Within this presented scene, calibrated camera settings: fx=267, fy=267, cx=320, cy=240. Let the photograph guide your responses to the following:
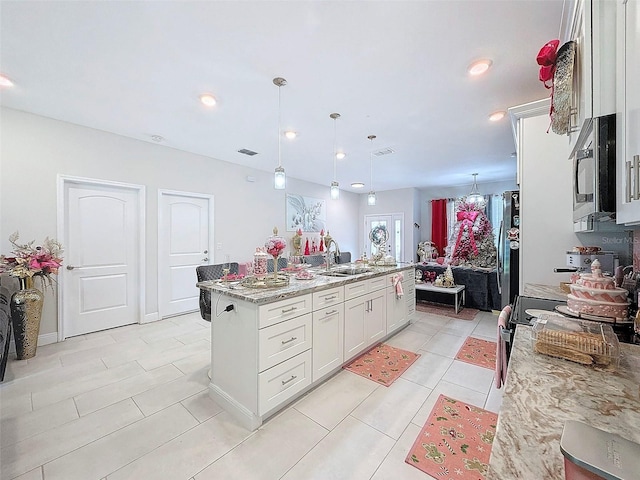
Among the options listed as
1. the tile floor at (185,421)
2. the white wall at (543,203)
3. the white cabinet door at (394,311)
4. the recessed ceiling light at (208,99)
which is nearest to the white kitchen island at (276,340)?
the tile floor at (185,421)

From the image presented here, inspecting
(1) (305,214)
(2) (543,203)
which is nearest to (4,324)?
→ (2) (543,203)

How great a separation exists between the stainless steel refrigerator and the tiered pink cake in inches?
86.4

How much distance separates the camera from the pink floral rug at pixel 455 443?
151cm

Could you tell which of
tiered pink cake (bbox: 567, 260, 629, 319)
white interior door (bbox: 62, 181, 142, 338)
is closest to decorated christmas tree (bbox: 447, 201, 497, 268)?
tiered pink cake (bbox: 567, 260, 629, 319)

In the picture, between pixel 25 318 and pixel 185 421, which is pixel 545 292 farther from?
pixel 25 318

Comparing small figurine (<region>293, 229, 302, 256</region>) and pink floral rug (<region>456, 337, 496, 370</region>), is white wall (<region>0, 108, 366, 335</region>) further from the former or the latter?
pink floral rug (<region>456, 337, 496, 370</region>)

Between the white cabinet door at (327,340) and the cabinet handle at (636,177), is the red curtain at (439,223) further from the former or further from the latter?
the cabinet handle at (636,177)

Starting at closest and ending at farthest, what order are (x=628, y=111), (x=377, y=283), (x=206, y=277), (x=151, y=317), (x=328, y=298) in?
(x=628, y=111) < (x=328, y=298) < (x=206, y=277) < (x=377, y=283) < (x=151, y=317)

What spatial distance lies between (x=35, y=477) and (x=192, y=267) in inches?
122

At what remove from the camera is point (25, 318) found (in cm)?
275

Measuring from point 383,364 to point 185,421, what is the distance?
179 centimetres

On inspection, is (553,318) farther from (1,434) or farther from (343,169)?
(343,169)

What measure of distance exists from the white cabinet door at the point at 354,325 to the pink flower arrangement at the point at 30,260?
3.14 metres

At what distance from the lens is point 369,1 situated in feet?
5.06
